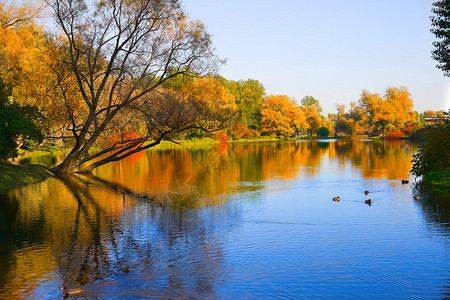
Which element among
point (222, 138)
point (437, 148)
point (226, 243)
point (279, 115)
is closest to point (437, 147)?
point (437, 148)

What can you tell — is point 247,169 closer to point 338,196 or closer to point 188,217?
point 338,196

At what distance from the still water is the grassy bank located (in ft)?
4.71

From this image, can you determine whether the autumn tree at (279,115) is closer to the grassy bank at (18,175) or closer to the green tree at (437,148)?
the grassy bank at (18,175)

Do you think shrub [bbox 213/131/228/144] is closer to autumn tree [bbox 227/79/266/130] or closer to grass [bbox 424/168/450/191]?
autumn tree [bbox 227/79/266/130]

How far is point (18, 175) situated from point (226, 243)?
2397cm

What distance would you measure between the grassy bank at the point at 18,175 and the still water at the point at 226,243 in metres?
1.44

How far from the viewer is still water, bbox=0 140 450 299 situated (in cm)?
1194

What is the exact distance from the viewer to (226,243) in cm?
1606

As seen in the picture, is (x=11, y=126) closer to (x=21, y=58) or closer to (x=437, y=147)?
(x=21, y=58)

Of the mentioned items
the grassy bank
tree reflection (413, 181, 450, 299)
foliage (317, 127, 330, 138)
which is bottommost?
tree reflection (413, 181, 450, 299)

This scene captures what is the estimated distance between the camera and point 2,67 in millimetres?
37312

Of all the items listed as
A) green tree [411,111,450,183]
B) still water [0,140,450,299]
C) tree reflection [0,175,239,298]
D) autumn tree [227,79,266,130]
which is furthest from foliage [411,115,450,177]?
autumn tree [227,79,266,130]

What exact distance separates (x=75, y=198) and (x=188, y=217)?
9530 millimetres

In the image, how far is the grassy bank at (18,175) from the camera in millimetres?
30995
